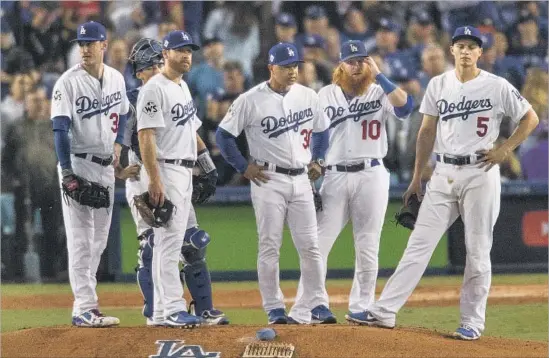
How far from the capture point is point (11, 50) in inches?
511

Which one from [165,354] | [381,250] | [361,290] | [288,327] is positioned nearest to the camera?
[165,354]

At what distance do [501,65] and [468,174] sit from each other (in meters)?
6.76

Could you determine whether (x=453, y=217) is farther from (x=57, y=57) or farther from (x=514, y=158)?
(x=57, y=57)

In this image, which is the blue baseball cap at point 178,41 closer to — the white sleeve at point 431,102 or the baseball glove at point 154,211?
the baseball glove at point 154,211

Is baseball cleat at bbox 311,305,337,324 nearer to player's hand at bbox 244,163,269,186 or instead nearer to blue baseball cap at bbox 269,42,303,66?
player's hand at bbox 244,163,269,186

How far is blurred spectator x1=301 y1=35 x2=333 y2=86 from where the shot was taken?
1302 centimetres

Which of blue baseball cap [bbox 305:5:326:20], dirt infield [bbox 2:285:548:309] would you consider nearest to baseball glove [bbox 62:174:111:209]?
dirt infield [bbox 2:285:548:309]

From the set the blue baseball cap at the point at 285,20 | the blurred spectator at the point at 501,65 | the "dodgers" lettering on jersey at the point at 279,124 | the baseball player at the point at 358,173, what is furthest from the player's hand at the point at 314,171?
the blurred spectator at the point at 501,65

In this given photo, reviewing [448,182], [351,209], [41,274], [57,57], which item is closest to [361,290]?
[351,209]

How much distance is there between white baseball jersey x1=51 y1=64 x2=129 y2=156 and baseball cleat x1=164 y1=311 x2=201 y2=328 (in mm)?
1444

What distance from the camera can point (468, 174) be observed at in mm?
7258

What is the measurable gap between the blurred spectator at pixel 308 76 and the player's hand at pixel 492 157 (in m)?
5.26

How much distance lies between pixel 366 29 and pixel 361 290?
6.33 meters

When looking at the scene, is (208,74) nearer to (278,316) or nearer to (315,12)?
(315,12)
